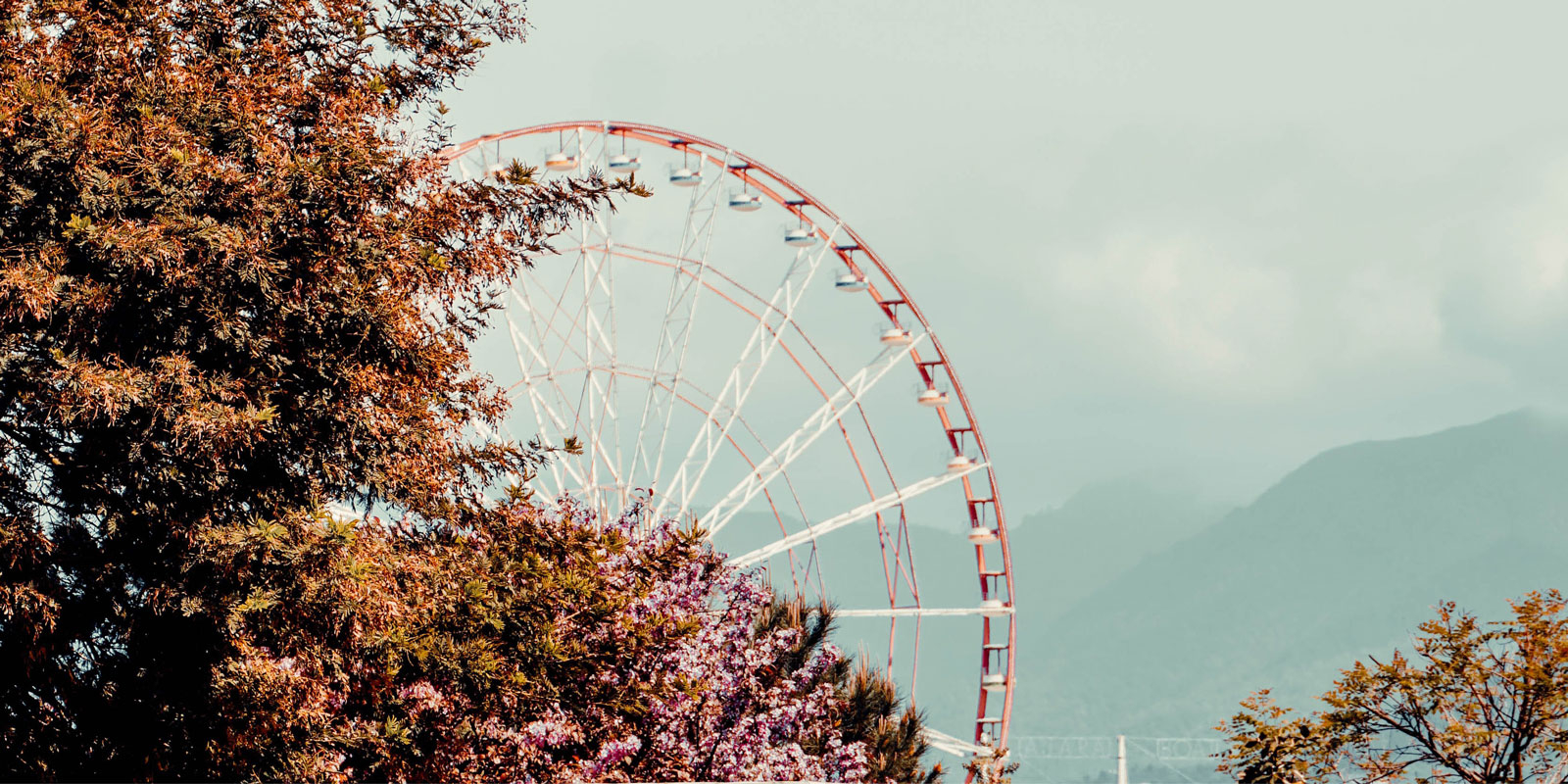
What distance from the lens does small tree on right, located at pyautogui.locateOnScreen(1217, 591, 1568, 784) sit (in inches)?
435

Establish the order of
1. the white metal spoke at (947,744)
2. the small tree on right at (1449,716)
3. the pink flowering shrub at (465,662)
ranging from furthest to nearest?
the white metal spoke at (947,744) → the pink flowering shrub at (465,662) → the small tree on right at (1449,716)

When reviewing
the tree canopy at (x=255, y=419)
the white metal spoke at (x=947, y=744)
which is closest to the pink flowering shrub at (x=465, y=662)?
the tree canopy at (x=255, y=419)

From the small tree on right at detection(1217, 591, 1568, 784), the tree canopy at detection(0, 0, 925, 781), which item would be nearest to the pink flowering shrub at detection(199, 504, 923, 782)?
the tree canopy at detection(0, 0, 925, 781)

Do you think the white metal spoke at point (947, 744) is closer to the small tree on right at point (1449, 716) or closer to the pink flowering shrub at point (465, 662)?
the pink flowering shrub at point (465, 662)

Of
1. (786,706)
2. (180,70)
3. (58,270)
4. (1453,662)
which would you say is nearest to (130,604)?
(58,270)

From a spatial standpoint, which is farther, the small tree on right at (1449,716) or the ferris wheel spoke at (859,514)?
the ferris wheel spoke at (859,514)

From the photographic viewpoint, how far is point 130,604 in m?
11.9

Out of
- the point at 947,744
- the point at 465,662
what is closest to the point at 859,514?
the point at 947,744

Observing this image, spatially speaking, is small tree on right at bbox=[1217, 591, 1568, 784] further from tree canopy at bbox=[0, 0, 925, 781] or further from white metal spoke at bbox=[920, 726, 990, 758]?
white metal spoke at bbox=[920, 726, 990, 758]

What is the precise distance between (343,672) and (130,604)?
166 centimetres

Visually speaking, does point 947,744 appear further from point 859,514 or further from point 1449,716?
point 1449,716

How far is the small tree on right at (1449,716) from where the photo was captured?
11047 mm

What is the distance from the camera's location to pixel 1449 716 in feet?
37.6

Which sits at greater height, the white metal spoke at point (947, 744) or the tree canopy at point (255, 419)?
the white metal spoke at point (947, 744)
